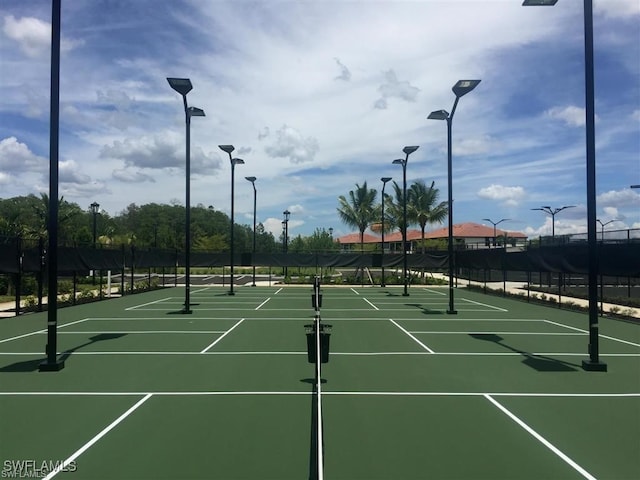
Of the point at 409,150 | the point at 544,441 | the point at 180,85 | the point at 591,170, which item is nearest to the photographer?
the point at 544,441

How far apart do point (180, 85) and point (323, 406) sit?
475 inches

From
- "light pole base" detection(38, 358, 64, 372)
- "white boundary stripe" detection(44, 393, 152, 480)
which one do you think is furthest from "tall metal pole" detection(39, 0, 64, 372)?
"white boundary stripe" detection(44, 393, 152, 480)

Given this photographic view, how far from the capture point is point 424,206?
169 ft

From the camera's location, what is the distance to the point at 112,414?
678 centimetres

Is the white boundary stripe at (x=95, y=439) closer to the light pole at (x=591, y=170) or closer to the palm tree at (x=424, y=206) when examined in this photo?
the light pole at (x=591, y=170)

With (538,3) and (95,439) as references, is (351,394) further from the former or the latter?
(538,3)

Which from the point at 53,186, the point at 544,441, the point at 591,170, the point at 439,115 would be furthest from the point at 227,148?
the point at 544,441

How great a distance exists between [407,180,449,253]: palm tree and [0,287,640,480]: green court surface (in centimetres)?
3763

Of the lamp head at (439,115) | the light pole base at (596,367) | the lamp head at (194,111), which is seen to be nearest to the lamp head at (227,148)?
the lamp head at (194,111)

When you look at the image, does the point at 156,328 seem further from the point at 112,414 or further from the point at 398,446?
the point at 398,446

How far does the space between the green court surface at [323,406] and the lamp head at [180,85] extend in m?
7.50

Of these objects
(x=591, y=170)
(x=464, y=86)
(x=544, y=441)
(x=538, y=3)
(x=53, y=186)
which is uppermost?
(x=464, y=86)

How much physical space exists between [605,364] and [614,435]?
3.85 m

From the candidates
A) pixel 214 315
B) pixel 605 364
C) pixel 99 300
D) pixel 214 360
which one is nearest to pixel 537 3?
pixel 605 364
